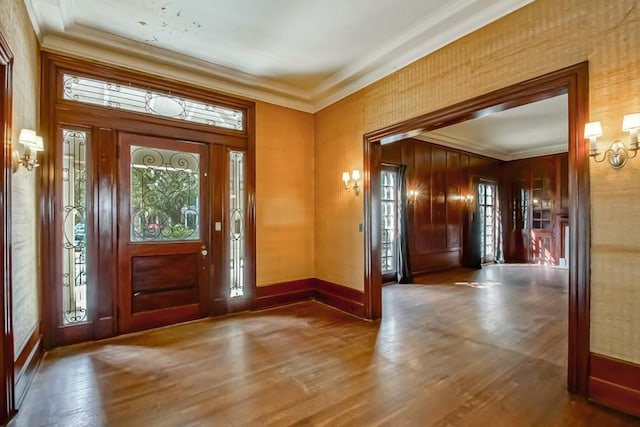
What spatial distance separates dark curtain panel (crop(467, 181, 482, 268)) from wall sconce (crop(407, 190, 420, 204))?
90.0 inches

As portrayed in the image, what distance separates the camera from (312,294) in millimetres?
5250

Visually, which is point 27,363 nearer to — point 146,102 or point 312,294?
A: point 146,102

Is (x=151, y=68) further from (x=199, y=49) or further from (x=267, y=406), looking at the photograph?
(x=267, y=406)

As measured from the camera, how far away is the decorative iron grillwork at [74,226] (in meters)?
3.47

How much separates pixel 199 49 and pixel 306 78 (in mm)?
1489

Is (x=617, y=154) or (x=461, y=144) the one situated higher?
(x=461, y=144)

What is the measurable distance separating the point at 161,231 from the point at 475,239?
24.9 feet

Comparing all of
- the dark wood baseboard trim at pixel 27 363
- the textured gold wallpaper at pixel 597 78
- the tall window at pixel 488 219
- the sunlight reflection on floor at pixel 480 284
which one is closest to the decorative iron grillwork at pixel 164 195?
the dark wood baseboard trim at pixel 27 363

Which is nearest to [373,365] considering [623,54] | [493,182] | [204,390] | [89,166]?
[204,390]

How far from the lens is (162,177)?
4.04 meters

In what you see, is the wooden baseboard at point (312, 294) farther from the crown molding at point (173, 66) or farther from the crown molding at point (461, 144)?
the crown molding at point (461, 144)

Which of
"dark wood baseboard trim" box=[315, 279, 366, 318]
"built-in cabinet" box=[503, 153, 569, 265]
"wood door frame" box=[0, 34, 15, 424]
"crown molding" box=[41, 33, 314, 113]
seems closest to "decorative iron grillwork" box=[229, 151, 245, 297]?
"crown molding" box=[41, 33, 314, 113]

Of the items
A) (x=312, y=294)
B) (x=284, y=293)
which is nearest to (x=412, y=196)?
(x=312, y=294)

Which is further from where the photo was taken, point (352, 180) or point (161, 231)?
point (352, 180)
